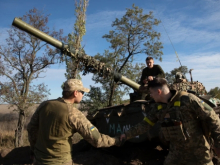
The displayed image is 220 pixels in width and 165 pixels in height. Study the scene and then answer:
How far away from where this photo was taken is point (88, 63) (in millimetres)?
6129

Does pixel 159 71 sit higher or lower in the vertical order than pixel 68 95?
higher

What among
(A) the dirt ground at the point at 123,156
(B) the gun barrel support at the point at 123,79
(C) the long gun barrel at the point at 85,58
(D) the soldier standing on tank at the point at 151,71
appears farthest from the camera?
(D) the soldier standing on tank at the point at 151,71

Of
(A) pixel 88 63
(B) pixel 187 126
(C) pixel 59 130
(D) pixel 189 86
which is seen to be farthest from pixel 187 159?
A: (A) pixel 88 63

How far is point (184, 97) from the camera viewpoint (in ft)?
9.04

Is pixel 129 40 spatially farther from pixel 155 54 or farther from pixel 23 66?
pixel 23 66

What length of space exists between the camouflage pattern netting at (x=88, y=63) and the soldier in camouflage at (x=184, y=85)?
5.89ft

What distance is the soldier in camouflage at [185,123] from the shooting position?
8.60ft

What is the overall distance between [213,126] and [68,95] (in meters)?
1.68

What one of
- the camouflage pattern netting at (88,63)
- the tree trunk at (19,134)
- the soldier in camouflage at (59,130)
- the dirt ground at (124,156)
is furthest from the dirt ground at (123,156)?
the tree trunk at (19,134)

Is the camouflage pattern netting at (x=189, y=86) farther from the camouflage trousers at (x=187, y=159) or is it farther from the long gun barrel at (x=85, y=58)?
the camouflage trousers at (x=187, y=159)

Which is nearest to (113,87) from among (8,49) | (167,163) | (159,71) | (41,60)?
(41,60)

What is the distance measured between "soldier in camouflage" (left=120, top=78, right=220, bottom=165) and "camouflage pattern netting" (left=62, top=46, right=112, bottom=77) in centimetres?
333

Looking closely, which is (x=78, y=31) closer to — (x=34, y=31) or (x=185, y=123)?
(x=34, y=31)

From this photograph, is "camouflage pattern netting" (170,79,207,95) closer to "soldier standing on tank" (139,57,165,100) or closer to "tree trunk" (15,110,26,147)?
"soldier standing on tank" (139,57,165,100)
